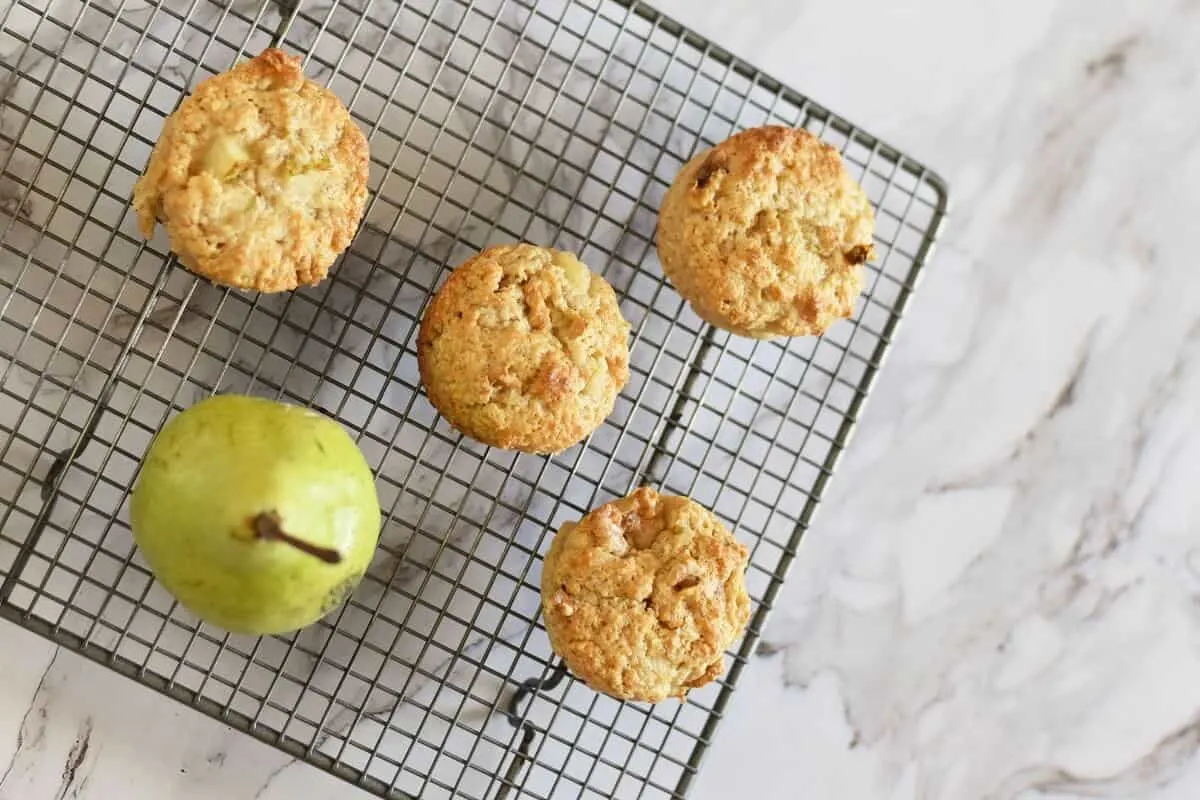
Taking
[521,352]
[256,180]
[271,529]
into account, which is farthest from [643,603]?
[256,180]

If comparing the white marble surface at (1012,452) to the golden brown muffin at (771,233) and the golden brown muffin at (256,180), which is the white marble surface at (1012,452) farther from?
the golden brown muffin at (256,180)

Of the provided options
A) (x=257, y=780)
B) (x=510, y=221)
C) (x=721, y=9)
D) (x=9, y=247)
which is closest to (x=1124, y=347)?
(x=721, y=9)

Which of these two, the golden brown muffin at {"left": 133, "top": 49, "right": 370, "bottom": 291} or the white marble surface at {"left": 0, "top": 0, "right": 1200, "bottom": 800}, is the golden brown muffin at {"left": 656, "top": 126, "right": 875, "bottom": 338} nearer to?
the white marble surface at {"left": 0, "top": 0, "right": 1200, "bottom": 800}

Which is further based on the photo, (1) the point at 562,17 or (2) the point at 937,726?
(2) the point at 937,726

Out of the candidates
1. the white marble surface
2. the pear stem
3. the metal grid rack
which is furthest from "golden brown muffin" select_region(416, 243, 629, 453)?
the white marble surface

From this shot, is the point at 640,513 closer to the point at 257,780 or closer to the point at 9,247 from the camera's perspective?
the point at 257,780

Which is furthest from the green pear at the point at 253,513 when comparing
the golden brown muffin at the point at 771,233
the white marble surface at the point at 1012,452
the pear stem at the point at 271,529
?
the white marble surface at the point at 1012,452
